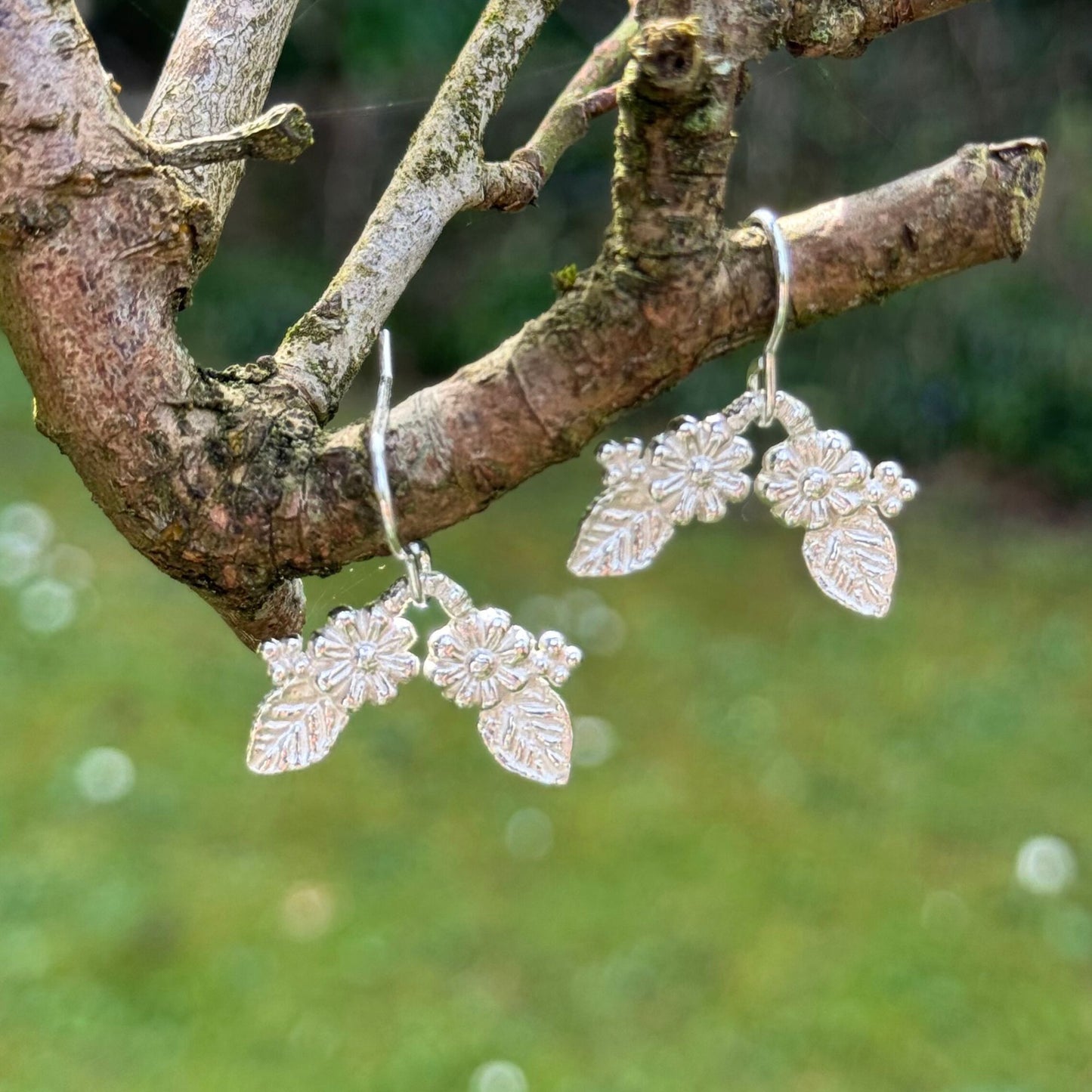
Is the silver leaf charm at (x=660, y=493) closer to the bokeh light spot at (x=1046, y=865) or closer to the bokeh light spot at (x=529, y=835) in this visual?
the bokeh light spot at (x=529, y=835)

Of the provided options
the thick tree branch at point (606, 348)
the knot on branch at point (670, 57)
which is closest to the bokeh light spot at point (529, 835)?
the thick tree branch at point (606, 348)

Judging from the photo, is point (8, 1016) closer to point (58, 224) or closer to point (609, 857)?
point (609, 857)

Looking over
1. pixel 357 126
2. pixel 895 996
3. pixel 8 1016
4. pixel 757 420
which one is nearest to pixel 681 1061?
pixel 895 996

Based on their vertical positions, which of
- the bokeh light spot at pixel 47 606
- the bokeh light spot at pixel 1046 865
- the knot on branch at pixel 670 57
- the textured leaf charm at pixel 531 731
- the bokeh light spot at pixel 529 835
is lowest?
the bokeh light spot at pixel 1046 865

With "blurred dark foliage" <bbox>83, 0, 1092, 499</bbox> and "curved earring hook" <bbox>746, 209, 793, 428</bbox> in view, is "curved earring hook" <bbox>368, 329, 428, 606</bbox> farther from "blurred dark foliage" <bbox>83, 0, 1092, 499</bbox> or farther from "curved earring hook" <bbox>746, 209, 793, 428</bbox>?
"blurred dark foliage" <bbox>83, 0, 1092, 499</bbox>

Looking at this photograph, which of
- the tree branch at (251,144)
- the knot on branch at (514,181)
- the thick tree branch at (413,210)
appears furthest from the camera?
the knot on branch at (514,181)

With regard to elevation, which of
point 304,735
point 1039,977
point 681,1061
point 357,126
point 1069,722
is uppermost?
point 304,735

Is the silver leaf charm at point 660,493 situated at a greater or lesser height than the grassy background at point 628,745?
greater
